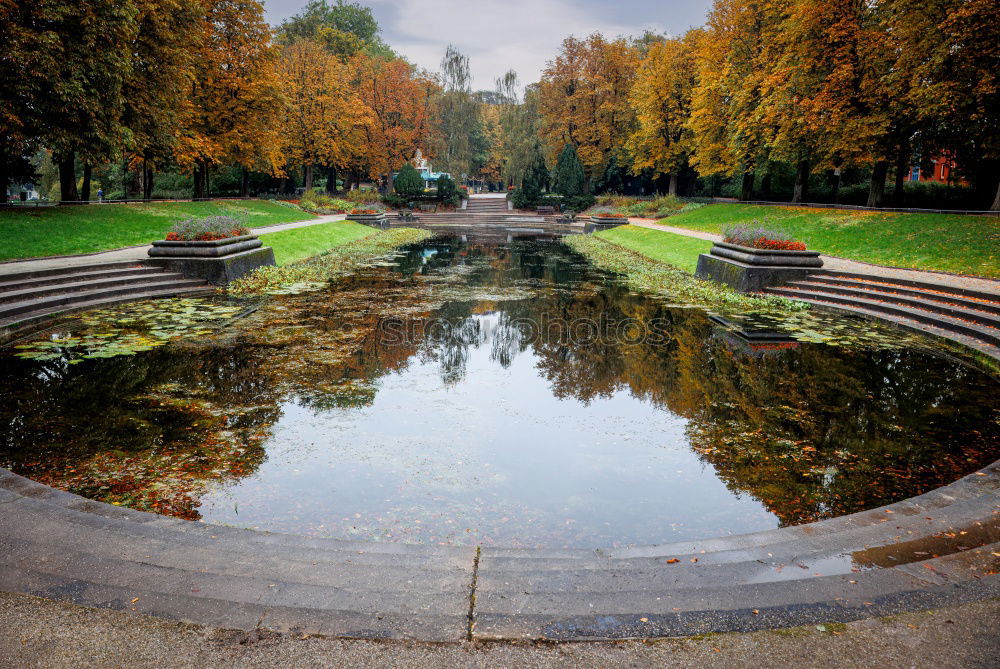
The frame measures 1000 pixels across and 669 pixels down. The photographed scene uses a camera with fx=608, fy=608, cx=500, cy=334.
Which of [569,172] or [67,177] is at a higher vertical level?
[569,172]

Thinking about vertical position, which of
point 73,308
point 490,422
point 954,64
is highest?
point 954,64

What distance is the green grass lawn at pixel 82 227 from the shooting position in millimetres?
18734

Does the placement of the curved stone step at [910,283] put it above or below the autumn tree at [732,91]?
below

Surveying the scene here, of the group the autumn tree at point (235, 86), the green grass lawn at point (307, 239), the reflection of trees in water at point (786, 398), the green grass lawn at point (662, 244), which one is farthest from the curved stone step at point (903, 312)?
the autumn tree at point (235, 86)

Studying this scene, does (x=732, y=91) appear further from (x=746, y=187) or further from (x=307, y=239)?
(x=307, y=239)

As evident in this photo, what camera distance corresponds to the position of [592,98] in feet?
194

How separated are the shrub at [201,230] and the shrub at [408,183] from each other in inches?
1590

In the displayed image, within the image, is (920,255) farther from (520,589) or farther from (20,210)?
(20,210)

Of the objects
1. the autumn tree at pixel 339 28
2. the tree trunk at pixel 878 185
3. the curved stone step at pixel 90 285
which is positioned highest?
the autumn tree at pixel 339 28

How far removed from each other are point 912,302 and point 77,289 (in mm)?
19596

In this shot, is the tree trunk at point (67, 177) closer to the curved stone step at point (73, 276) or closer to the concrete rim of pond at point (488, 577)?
the curved stone step at point (73, 276)

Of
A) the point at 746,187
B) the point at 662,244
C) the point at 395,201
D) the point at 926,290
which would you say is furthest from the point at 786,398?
the point at 395,201

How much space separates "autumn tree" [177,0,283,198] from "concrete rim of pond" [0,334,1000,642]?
3461 cm

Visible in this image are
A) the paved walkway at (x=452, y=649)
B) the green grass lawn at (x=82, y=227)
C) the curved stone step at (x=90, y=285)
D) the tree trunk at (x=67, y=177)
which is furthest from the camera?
the tree trunk at (x=67, y=177)
